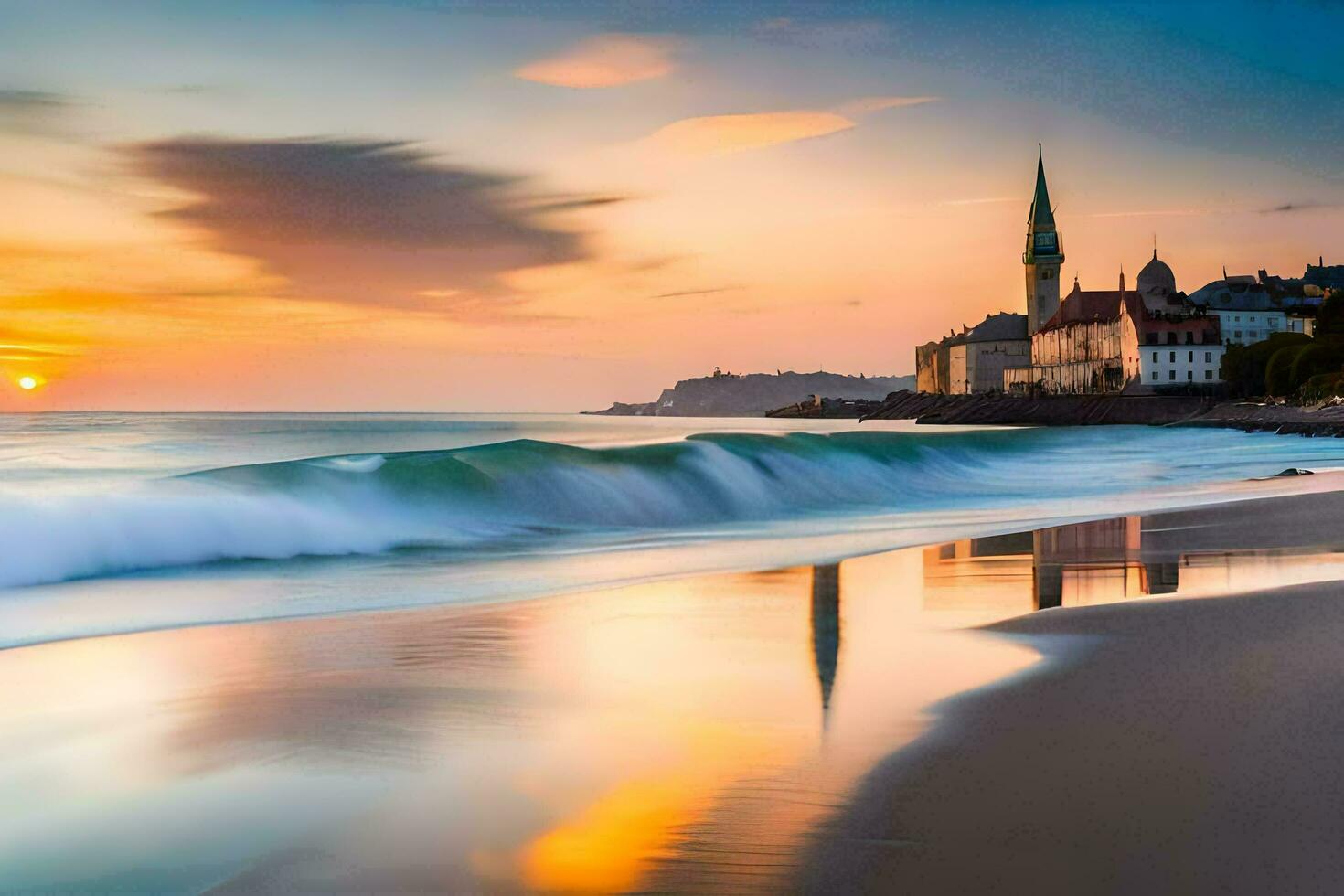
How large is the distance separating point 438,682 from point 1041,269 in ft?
416

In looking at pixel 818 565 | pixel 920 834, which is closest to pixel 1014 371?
pixel 818 565

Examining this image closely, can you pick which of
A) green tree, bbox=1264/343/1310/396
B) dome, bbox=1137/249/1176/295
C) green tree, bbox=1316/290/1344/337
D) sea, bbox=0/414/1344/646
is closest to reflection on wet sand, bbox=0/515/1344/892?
sea, bbox=0/414/1344/646

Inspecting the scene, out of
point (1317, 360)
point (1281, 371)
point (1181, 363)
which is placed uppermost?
point (1181, 363)

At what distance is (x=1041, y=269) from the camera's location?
410 feet

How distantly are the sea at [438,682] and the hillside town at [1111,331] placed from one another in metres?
80.7

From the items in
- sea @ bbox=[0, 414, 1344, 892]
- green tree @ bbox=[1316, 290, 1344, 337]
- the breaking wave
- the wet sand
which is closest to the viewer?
the wet sand

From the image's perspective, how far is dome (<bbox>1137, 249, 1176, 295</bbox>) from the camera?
111812mm

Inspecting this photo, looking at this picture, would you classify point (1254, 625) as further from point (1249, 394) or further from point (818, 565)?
point (1249, 394)

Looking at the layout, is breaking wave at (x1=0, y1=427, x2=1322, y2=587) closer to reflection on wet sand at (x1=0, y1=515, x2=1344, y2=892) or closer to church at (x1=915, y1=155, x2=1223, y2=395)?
reflection on wet sand at (x1=0, y1=515, x2=1344, y2=892)

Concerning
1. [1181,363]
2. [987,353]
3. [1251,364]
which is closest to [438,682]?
[1251,364]

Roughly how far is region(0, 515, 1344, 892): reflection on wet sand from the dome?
111314 millimetres

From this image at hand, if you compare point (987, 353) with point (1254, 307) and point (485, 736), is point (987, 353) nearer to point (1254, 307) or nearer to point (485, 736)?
point (1254, 307)

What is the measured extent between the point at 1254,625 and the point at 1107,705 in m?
2.25

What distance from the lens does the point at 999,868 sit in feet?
10.9
